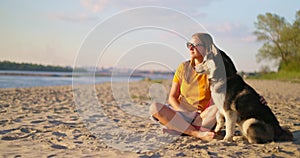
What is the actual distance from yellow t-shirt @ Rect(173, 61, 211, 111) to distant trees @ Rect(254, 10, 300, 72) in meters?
30.1

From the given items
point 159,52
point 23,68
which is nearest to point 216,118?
point 159,52

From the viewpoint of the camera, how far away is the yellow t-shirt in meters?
4.52

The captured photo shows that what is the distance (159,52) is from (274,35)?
33.4 m

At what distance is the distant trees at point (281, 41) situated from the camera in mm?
30625

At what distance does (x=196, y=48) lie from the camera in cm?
427

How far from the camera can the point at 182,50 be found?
461 centimetres

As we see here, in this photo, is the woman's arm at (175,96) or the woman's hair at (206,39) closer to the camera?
the woman's hair at (206,39)

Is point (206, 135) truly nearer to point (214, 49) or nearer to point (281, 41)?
point (214, 49)

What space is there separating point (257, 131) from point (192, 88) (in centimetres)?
126

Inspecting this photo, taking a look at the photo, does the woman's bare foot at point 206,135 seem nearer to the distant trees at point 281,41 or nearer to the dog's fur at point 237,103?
the dog's fur at point 237,103

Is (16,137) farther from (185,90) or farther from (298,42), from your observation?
(298,42)

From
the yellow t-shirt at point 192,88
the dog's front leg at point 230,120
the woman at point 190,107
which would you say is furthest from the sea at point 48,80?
the dog's front leg at point 230,120

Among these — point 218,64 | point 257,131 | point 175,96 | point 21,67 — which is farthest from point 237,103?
point 21,67

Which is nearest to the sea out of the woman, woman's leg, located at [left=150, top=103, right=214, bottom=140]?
woman's leg, located at [left=150, top=103, right=214, bottom=140]
